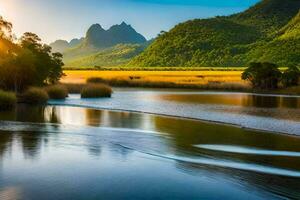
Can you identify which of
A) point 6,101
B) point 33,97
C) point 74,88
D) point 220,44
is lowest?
point 6,101

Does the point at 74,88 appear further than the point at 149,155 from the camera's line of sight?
Yes

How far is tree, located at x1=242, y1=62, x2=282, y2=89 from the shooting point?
74.8 m

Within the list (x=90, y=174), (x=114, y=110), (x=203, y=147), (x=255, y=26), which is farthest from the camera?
(x=255, y=26)

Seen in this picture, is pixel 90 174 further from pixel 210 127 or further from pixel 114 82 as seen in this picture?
pixel 114 82

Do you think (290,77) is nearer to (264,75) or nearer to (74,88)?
(264,75)

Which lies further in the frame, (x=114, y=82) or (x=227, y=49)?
(x=227, y=49)

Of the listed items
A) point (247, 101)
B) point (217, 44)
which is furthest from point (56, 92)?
point (217, 44)

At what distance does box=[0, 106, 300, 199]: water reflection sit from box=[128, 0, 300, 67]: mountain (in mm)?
120073

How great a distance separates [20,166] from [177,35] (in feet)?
559

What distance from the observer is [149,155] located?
1986cm

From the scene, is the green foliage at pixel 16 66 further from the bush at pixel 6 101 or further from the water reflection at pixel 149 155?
the water reflection at pixel 149 155

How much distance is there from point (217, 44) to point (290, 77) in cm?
9837

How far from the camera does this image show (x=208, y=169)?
17.2m

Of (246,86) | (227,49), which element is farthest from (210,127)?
(227,49)
